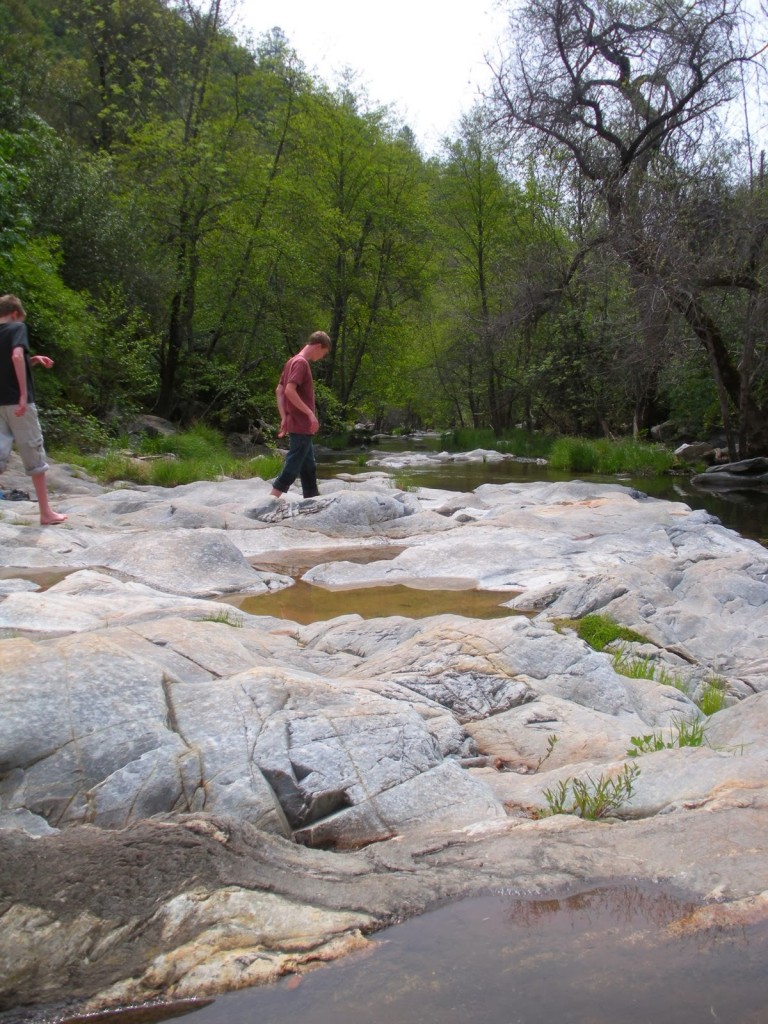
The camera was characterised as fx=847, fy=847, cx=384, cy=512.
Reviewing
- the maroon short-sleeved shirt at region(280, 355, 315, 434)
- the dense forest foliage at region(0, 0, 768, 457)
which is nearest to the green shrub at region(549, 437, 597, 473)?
the dense forest foliage at region(0, 0, 768, 457)

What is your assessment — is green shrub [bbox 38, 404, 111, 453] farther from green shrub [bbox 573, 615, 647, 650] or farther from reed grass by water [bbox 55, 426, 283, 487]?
green shrub [bbox 573, 615, 647, 650]

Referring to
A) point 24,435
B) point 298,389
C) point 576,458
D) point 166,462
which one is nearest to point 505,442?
point 576,458

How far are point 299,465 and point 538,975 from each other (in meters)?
8.88

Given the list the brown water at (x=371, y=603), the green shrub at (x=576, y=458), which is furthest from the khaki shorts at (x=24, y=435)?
the green shrub at (x=576, y=458)

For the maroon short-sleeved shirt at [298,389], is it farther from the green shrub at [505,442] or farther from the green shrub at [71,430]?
the green shrub at [505,442]

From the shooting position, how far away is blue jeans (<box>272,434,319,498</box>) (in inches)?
412

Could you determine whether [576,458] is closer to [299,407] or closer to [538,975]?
[299,407]

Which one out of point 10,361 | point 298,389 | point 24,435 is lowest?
point 24,435

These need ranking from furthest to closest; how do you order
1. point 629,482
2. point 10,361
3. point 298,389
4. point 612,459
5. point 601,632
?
point 612,459 → point 629,482 → point 298,389 → point 10,361 → point 601,632

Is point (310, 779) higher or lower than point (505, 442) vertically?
higher

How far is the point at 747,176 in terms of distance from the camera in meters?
17.6

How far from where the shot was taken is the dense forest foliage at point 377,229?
681 inches

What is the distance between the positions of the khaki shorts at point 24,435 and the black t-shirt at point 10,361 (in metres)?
0.11

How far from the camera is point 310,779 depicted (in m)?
3.16
